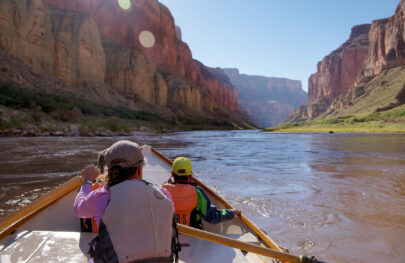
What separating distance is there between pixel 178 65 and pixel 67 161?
85480mm

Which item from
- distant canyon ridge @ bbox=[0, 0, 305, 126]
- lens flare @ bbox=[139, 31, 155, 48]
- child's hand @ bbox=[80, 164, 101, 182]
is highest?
lens flare @ bbox=[139, 31, 155, 48]

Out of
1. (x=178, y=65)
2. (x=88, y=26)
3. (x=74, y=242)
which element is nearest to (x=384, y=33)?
(x=178, y=65)

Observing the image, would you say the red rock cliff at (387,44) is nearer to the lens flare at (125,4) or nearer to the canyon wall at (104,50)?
the canyon wall at (104,50)

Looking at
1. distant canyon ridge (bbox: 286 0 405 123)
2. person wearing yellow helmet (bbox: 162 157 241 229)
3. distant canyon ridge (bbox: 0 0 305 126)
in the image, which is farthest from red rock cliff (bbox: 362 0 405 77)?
person wearing yellow helmet (bbox: 162 157 241 229)

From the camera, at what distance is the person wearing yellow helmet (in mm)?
2387

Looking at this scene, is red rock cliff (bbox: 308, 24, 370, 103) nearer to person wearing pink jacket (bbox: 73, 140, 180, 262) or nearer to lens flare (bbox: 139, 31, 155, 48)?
lens flare (bbox: 139, 31, 155, 48)

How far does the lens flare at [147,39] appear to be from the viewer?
7500 centimetres

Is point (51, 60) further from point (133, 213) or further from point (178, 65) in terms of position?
point (178, 65)

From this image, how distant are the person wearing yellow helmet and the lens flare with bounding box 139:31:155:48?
258ft

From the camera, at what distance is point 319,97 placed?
409 ft

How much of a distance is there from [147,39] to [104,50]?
2245 centimetres

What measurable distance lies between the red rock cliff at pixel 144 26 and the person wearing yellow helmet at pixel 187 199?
6097 cm

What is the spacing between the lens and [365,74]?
85688 mm

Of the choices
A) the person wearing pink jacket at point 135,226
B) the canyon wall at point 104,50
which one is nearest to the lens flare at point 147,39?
the canyon wall at point 104,50
